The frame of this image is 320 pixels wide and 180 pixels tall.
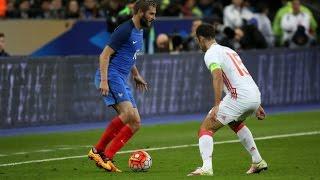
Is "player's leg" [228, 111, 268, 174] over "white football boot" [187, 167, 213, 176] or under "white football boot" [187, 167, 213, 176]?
over

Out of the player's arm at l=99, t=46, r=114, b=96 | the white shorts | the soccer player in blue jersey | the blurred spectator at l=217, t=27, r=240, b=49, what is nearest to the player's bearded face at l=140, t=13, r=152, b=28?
the soccer player in blue jersey

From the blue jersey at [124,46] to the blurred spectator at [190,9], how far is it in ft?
45.3

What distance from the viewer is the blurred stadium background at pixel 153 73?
1897cm

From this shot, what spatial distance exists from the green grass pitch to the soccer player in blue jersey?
0.97ft

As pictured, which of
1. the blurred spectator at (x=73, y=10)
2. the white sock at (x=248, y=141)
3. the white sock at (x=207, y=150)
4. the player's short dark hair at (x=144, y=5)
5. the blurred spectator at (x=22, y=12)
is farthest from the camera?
the blurred spectator at (x=73, y=10)

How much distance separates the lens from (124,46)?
14242mm

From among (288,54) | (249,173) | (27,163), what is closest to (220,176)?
(249,173)

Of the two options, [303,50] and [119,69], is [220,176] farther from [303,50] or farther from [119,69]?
[303,50]

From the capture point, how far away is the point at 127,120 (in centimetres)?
1423

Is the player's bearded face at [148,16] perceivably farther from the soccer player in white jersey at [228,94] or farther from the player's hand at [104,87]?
the soccer player in white jersey at [228,94]

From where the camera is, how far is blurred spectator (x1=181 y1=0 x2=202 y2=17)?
28.2 m

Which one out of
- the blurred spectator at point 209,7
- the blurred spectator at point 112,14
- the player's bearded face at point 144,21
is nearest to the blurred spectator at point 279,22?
the blurred spectator at point 209,7

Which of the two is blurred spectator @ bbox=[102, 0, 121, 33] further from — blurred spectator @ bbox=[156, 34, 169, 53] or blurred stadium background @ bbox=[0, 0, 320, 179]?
blurred spectator @ bbox=[156, 34, 169, 53]

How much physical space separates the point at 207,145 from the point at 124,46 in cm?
207
